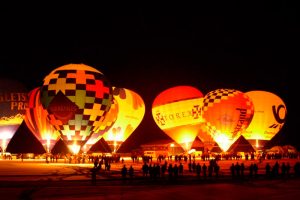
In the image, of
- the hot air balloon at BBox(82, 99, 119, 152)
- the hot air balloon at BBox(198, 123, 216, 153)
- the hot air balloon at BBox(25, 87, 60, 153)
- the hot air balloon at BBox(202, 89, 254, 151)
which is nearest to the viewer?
the hot air balloon at BBox(82, 99, 119, 152)

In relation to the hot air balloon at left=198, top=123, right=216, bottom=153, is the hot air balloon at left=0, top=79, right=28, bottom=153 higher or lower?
higher

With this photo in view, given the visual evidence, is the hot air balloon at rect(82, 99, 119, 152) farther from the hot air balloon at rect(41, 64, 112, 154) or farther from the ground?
the ground

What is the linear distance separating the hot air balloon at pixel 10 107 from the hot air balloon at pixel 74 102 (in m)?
8.76

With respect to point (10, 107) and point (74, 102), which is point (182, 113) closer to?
point (74, 102)

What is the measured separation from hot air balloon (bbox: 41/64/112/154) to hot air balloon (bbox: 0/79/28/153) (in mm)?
8758

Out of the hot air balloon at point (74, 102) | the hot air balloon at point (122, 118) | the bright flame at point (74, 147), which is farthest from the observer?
the hot air balloon at point (122, 118)

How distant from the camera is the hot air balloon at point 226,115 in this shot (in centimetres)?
3469

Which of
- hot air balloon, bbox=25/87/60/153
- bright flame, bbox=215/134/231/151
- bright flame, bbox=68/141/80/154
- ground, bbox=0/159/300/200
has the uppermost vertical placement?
hot air balloon, bbox=25/87/60/153

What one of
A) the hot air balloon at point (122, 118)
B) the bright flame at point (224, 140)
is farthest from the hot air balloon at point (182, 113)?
the bright flame at point (224, 140)

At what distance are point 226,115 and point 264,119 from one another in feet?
26.3

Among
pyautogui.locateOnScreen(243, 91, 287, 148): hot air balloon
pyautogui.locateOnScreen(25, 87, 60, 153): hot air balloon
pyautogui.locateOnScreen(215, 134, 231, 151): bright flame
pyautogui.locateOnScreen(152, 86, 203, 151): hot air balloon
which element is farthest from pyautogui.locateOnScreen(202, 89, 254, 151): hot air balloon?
pyautogui.locateOnScreen(25, 87, 60, 153): hot air balloon

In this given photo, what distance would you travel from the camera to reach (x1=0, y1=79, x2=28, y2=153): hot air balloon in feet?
118

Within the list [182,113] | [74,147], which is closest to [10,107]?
[74,147]

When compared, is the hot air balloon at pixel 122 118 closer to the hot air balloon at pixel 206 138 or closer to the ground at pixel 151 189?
the hot air balloon at pixel 206 138
